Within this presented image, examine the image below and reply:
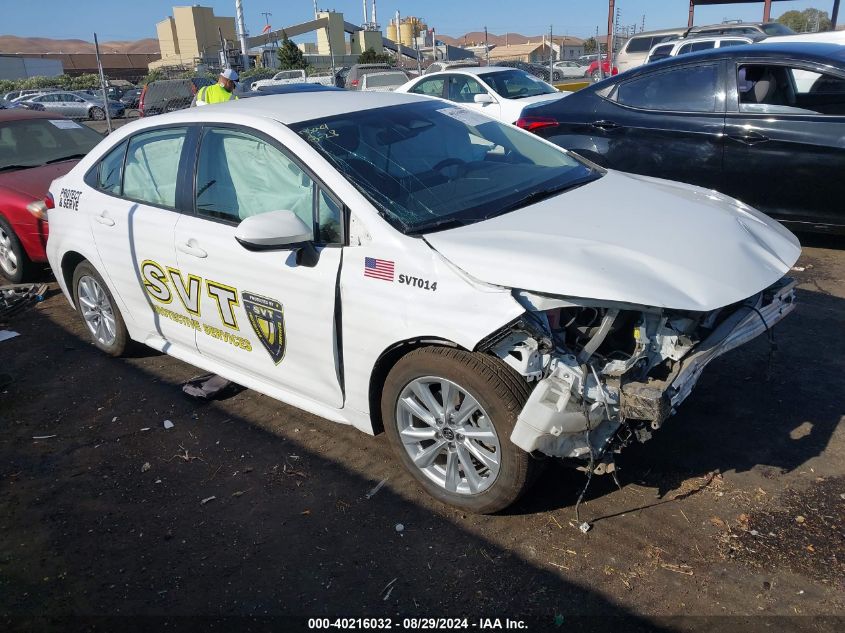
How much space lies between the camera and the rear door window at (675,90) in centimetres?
608

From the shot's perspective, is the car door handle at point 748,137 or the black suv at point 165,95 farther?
the black suv at point 165,95

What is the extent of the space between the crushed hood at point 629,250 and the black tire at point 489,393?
0.35 metres

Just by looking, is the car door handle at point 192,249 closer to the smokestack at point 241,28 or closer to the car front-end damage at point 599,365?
the car front-end damage at point 599,365

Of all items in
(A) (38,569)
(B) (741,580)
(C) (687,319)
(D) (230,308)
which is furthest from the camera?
(D) (230,308)

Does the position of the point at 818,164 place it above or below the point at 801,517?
above

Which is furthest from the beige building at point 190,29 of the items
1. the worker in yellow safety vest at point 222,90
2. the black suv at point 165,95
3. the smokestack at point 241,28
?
the worker in yellow safety vest at point 222,90

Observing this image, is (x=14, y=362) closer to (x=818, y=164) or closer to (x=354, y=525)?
(x=354, y=525)

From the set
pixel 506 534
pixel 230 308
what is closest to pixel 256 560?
pixel 506 534

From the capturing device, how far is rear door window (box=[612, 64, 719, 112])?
239 inches

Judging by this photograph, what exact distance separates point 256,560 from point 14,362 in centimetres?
344

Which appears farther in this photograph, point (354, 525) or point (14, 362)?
point (14, 362)

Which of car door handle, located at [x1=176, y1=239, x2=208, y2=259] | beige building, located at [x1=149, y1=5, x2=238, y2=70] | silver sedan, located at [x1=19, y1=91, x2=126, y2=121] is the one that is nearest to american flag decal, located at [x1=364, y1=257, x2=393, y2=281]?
car door handle, located at [x1=176, y1=239, x2=208, y2=259]

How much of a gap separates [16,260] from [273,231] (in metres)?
4.98

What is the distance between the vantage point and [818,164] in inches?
216
